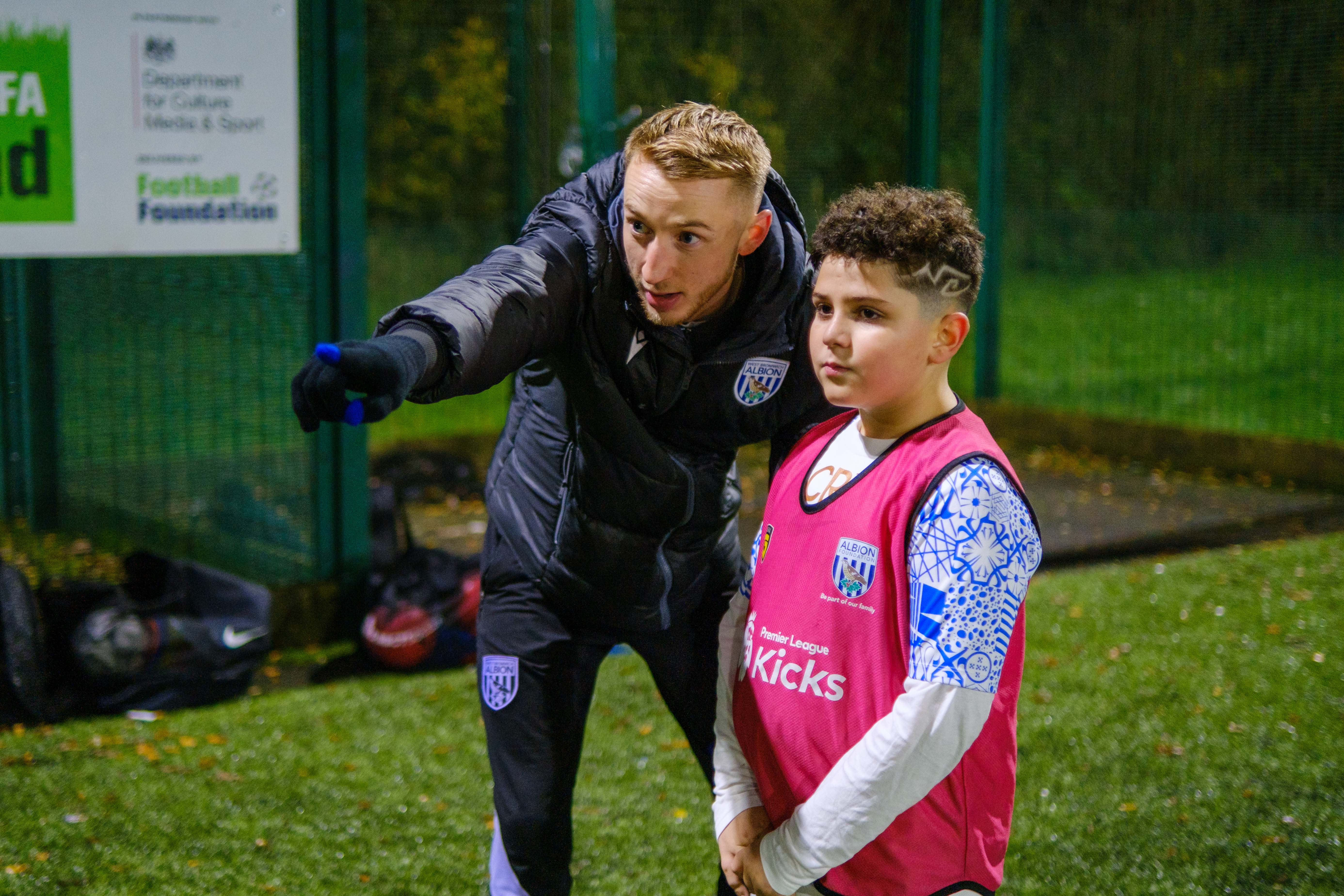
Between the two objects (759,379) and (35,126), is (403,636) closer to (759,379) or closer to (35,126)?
(35,126)

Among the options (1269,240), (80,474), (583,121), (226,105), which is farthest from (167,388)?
(1269,240)

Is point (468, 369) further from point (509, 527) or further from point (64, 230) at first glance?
point (64, 230)

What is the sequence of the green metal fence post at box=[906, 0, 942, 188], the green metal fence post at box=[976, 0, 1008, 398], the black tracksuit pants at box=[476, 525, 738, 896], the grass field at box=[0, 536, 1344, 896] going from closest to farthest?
the black tracksuit pants at box=[476, 525, 738, 896]
the grass field at box=[0, 536, 1344, 896]
the green metal fence post at box=[906, 0, 942, 188]
the green metal fence post at box=[976, 0, 1008, 398]

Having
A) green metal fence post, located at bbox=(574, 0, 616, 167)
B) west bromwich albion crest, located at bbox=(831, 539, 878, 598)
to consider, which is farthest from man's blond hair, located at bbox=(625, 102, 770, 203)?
green metal fence post, located at bbox=(574, 0, 616, 167)

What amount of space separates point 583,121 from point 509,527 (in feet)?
9.45

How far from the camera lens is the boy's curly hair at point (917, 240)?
180 centimetres

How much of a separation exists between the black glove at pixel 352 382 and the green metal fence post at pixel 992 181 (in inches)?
250

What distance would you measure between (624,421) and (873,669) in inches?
32.2

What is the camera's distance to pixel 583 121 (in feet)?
17.1

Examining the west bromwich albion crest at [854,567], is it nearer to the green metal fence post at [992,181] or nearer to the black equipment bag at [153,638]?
the black equipment bag at [153,638]

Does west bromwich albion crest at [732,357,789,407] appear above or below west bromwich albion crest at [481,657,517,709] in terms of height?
above

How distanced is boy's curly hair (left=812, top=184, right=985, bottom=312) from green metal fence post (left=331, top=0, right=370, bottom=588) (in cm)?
378

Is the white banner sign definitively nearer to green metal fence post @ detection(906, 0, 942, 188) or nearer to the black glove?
green metal fence post @ detection(906, 0, 942, 188)

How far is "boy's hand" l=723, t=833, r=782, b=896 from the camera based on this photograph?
1877 millimetres
